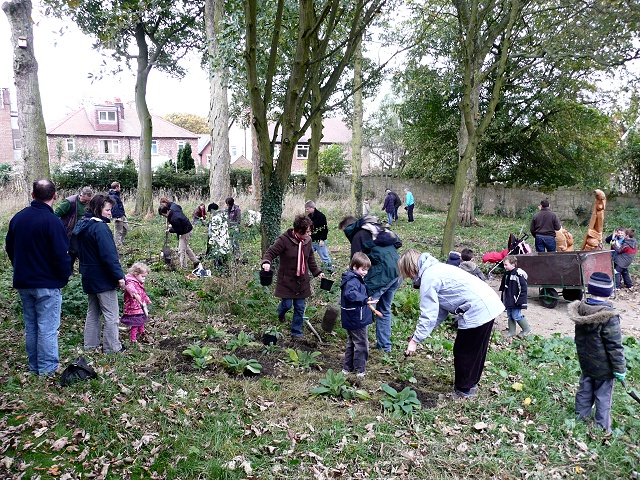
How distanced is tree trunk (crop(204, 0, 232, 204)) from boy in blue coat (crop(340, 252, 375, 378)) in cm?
804

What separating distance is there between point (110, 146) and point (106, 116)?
270cm

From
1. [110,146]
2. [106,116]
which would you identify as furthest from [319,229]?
[106,116]

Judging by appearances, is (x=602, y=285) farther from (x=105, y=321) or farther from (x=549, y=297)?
(x=549, y=297)

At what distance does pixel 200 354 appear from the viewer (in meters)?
5.64

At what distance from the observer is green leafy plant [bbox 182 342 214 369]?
17.9 ft

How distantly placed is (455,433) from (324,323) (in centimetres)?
281

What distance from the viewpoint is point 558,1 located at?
51.5 feet

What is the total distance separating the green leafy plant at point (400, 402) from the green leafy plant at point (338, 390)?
0.70 feet

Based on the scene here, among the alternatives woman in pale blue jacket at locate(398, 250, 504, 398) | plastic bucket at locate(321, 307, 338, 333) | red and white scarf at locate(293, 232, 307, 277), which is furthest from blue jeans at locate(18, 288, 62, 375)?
woman in pale blue jacket at locate(398, 250, 504, 398)

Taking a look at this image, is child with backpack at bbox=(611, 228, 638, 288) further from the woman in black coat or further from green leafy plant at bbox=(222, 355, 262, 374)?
the woman in black coat

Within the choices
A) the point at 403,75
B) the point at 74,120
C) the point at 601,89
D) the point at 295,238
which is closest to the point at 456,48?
the point at 403,75

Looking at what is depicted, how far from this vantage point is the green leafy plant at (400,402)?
187 inches

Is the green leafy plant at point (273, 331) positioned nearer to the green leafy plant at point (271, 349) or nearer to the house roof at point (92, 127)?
the green leafy plant at point (271, 349)

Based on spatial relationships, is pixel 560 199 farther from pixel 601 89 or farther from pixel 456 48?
pixel 456 48
